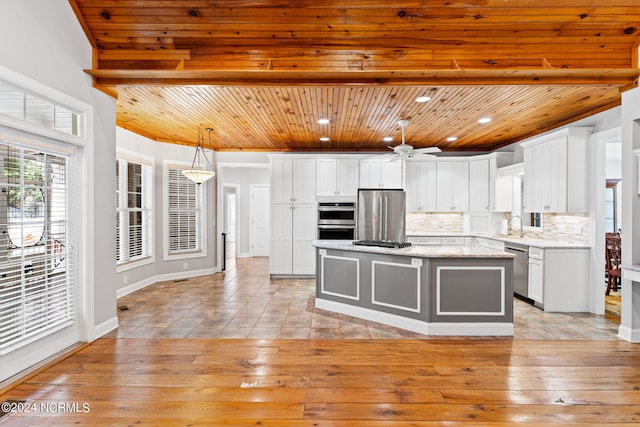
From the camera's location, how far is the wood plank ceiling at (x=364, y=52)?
10.1 feet

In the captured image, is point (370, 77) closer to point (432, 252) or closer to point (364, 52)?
point (364, 52)

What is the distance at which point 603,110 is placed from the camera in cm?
427

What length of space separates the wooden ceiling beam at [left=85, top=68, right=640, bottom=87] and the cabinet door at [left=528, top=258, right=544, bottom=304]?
7.53 ft

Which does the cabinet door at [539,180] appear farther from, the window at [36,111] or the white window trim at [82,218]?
the window at [36,111]

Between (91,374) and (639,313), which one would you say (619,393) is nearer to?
(639,313)

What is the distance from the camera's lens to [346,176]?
6.81 meters

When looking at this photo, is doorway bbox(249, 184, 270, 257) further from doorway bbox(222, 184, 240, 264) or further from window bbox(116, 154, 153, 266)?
window bbox(116, 154, 153, 266)

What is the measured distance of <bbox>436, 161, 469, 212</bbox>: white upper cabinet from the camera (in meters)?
6.78

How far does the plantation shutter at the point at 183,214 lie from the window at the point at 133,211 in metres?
0.42

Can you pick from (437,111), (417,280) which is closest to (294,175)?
(437,111)

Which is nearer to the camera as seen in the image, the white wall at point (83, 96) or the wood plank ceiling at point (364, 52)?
the white wall at point (83, 96)

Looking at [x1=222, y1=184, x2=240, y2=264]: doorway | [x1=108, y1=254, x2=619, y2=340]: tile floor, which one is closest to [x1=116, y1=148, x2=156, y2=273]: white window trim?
[x1=108, y1=254, x2=619, y2=340]: tile floor

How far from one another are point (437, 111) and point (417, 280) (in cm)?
223

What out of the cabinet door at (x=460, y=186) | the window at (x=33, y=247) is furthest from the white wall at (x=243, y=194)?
the window at (x=33, y=247)
